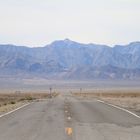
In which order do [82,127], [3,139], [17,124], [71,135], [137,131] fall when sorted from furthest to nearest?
[17,124]
[82,127]
[137,131]
[71,135]
[3,139]

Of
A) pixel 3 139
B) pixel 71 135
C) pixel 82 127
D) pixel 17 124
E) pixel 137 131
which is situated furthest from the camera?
pixel 17 124

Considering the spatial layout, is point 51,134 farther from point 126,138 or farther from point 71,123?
point 71,123

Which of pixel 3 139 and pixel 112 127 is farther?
pixel 112 127

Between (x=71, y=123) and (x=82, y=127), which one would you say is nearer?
(x=82, y=127)

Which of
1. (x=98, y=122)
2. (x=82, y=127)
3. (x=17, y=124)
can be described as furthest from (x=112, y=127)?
(x=17, y=124)

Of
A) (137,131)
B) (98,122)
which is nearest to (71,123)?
(98,122)

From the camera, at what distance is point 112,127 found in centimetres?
1978

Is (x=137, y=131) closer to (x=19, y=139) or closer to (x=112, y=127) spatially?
(x=112, y=127)

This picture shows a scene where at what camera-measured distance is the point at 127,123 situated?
71.0 ft

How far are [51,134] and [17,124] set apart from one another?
445cm

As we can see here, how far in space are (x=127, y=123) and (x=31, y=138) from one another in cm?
686

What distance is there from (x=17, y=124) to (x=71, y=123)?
223cm

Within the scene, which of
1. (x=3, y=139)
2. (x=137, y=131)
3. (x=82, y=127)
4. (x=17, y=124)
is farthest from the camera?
(x=17, y=124)

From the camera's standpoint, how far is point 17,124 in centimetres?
2133
